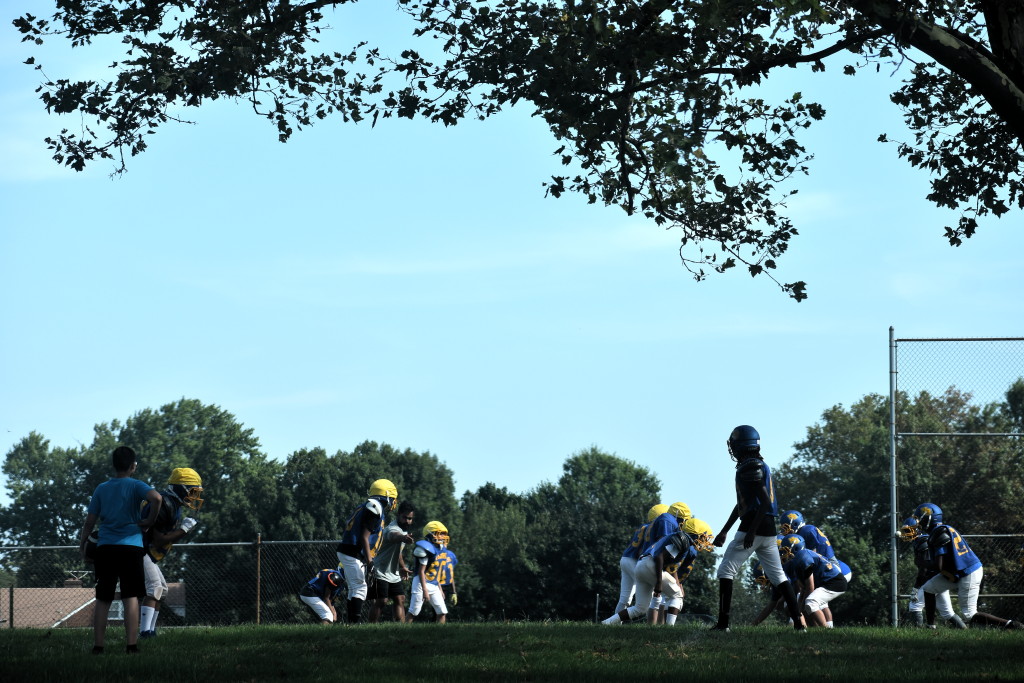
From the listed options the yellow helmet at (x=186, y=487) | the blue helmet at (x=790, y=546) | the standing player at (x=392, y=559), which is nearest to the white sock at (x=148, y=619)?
the yellow helmet at (x=186, y=487)

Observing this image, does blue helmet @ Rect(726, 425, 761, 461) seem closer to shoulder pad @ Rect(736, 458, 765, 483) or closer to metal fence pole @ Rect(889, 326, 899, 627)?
shoulder pad @ Rect(736, 458, 765, 483)

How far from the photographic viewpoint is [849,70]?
1415cm

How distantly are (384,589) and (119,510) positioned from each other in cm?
738

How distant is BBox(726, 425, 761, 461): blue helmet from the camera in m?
13.8

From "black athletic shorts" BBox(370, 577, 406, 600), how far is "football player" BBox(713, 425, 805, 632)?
550 centimetres

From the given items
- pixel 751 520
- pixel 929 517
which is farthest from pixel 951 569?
pixel 751 520

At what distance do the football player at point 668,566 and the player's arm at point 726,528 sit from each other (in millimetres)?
2088

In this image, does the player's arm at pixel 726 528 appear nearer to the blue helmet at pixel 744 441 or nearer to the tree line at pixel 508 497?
the blue helmet at pixel 744 441

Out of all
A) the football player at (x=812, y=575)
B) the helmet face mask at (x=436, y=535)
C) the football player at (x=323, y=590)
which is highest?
the helmet face mask at (x=436, y=535)

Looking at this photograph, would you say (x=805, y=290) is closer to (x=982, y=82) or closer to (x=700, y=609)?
(x=982, y=82)

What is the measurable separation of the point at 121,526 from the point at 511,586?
154 feet

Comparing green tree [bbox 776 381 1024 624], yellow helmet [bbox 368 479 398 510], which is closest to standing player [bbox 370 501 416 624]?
yellow helmet [bbox 368 479 398 510]

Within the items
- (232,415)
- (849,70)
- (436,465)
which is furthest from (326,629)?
(232,415)

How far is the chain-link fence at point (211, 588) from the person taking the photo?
130 ft
